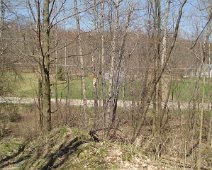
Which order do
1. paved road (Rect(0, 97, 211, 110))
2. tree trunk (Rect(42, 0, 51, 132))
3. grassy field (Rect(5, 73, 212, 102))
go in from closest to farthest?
tree trunk (Rect(42, 0, 51, 132)) → grassy field (Rect(5, 73, 212, 102)) → paved road (Rect(0, 97, 211, 110))

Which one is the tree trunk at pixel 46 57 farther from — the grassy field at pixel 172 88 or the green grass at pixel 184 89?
the green grass at pixel 184 89

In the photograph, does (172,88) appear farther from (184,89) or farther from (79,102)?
(79,102)

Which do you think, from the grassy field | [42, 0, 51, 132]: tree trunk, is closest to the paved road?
the grassy field

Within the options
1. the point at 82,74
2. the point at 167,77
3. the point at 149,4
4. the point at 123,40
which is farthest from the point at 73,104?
the point at 149,4

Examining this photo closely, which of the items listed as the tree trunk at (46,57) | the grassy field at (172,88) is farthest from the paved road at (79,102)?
the tree trunk at (46,57)

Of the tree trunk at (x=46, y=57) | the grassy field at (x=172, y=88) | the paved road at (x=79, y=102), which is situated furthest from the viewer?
the paved road at (x=79, y=102)

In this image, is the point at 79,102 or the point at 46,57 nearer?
the point at 46,57

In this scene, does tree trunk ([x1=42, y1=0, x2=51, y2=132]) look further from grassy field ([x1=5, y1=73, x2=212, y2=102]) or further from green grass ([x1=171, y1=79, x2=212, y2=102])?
green grass ([x1=171, y1=79, x2=212, y2=102])

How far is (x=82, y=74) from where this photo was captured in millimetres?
12867

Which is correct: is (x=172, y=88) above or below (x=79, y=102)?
above

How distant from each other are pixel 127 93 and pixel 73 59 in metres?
3.45

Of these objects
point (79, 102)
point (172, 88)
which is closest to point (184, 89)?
point (172, 88)

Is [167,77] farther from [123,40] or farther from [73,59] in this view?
[73,59]

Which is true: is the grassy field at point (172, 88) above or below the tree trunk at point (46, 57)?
below
